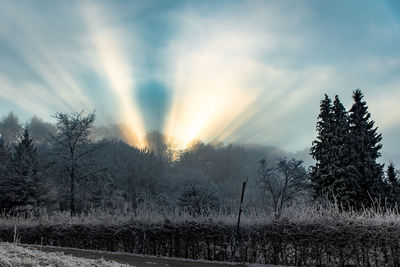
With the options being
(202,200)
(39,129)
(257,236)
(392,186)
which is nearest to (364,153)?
(392,186)

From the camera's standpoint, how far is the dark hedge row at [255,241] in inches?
400

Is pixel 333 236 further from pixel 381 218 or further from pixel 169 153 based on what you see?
pixel 169 153

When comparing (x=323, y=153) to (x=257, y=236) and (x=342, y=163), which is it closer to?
(x=342, y=163)

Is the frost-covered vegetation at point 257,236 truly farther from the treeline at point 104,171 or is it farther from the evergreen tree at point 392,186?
the evergreen tree at point 392,186

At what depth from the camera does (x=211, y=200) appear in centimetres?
3953

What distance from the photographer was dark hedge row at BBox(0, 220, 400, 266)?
1017cm

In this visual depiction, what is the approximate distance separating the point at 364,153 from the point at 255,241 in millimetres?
23998

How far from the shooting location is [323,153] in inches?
1300

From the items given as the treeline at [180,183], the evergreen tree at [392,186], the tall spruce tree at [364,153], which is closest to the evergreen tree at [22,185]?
the treeline at [180,183]

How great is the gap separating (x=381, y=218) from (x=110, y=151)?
170 ft

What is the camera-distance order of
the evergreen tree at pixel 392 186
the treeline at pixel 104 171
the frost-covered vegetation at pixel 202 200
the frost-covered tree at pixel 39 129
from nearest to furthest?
the frost-covered vegetation at pixel 202 200
the evergreen tree at pixel 392 186
the treeline at pixel 104 171
the frost-covered tree at pixel 39 129

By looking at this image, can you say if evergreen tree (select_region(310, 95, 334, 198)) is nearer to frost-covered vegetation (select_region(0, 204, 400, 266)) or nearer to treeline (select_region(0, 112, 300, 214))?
treeline (select_region(0, 112, 300, 214))

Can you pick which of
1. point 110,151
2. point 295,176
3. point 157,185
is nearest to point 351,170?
point 295,176

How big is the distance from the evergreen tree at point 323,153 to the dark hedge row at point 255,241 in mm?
20575
